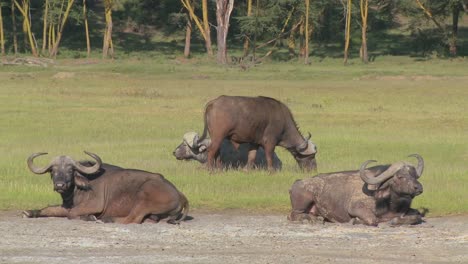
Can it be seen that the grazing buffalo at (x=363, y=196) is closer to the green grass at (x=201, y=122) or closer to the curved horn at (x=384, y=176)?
the curved horn at (x=384, y=176)

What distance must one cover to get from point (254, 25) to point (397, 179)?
56683mm

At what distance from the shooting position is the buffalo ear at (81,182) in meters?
15.0

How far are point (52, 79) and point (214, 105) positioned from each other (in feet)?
99.7

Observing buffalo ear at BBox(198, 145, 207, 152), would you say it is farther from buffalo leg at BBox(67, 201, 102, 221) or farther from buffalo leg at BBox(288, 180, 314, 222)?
buffalo leg at BBox(67, 201, 102, 221)

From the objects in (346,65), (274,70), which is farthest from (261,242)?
(346,65)

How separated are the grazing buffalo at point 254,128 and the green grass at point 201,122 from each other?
446 mm

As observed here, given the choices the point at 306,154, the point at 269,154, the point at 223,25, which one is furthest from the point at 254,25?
the point at 269,154

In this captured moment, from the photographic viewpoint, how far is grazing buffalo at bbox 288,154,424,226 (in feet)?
48.0

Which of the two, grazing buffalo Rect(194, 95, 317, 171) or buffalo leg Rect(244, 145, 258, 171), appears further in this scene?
buffalo leg Rect(244, 145, 258, 171)

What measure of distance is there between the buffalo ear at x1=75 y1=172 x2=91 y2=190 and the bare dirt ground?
0.47 m

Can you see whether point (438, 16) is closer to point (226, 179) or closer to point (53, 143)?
point (53, 143)

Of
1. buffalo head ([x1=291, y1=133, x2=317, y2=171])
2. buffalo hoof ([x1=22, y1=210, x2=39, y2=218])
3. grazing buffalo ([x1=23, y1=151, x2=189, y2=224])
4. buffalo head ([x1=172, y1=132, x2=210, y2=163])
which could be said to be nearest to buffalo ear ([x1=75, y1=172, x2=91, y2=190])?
grazing buffalo ([x1=23, y1=151, x2=189, y2=224])

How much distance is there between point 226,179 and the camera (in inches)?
789

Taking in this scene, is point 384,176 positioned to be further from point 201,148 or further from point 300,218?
point 201,148
